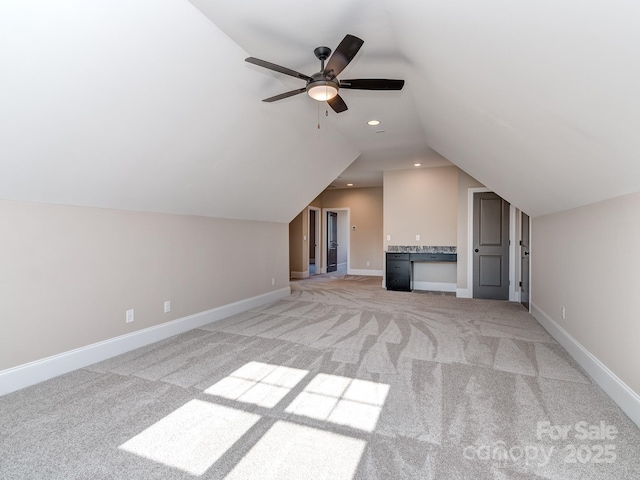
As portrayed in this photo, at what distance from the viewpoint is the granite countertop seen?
6.89 m

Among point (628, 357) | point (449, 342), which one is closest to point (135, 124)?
point (449, 342)

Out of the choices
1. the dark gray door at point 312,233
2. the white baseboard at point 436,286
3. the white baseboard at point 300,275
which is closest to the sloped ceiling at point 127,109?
the white baseboard at point 436,286

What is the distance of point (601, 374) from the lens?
252 centimetres

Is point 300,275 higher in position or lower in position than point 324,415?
higher

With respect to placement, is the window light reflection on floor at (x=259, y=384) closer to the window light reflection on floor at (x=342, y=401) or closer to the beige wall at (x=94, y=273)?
the window light reflection on floor at (x=342, y=401)

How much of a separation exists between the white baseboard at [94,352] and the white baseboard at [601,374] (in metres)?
4.09

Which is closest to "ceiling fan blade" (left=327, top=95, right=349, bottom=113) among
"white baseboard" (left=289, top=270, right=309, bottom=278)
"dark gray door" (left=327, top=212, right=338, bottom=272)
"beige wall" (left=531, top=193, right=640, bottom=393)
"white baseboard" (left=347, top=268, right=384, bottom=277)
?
"beige wall" (left=531, top=193, right=640, bottom=393)

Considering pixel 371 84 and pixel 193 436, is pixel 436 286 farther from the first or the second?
pixel 193 436

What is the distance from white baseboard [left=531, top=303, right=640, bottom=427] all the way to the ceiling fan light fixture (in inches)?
116

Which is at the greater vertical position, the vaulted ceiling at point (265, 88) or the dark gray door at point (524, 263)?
the vaulted ceiling at point (265, 88)

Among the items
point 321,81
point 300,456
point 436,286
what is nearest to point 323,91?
point 321,81

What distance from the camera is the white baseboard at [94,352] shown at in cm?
248

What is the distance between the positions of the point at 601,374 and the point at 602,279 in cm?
73

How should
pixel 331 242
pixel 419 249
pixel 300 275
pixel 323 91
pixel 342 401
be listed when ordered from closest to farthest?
1. pixel 342 401
2. pixel 323 91
3. pixel 419 249
4. pixel 300 275
5. pixel 331 242
